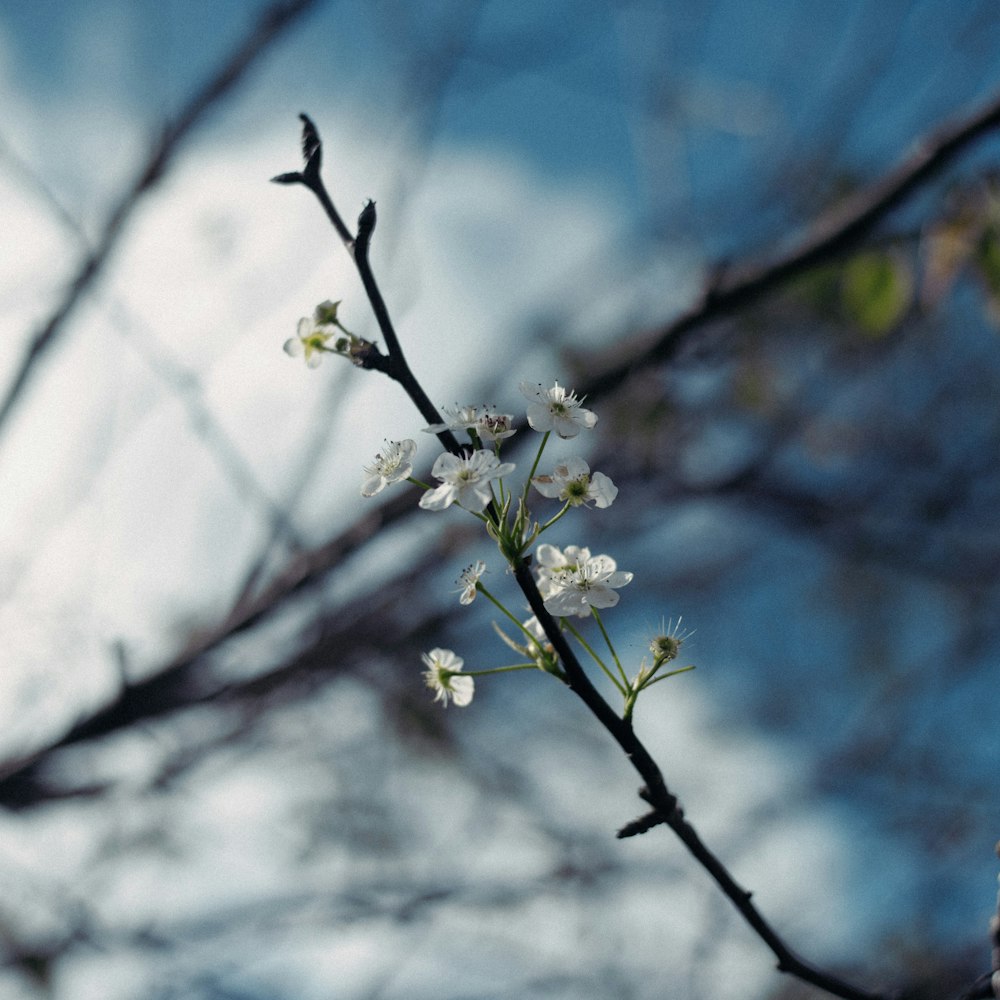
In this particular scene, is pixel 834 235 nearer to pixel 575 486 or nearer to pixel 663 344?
pixel 663 344

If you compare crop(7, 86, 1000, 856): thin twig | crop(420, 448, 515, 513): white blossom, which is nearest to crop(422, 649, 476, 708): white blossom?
crop(420, 448, 515, 513): white blossom

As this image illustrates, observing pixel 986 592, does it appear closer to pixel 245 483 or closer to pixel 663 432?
pixel 663 432

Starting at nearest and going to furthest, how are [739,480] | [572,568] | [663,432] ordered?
1. [572,568]
2. [739,480]
3. [663,432]

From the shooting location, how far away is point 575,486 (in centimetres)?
100

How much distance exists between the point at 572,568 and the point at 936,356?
476cm

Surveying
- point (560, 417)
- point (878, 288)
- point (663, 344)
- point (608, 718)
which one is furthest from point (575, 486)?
point (878, 288)

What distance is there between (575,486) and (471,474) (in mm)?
148

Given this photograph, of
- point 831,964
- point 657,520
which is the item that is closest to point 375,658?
point 657,520

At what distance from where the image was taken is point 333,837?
3.96 m

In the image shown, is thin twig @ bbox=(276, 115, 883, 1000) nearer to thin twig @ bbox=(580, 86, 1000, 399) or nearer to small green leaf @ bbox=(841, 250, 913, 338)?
thin twig @ bbox=(580, 86, 1000, 399)

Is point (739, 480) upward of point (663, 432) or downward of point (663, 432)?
downward

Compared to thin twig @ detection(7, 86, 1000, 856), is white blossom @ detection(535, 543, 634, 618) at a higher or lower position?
lower

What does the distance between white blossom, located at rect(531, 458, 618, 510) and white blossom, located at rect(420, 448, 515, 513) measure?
0.08 m

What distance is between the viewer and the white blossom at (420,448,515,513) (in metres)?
0.88
